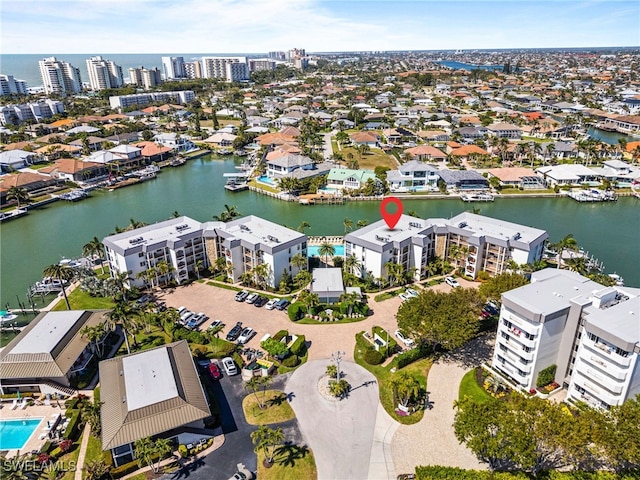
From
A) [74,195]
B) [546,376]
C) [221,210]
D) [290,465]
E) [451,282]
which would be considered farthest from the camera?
[74,195]

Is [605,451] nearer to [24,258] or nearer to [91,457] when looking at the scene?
[91,457]

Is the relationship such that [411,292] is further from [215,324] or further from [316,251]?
[215,324]

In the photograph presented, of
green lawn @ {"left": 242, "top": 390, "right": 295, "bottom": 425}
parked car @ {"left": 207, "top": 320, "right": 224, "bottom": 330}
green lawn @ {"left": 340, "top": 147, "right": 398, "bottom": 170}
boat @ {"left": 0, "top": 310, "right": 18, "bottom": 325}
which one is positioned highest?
green lawn @ {"left": 340, "top": 147, "right": 398, "bottom": 170}

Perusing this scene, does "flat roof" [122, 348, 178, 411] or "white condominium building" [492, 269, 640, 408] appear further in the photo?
"flat roof" [122, 348, 178, 411]

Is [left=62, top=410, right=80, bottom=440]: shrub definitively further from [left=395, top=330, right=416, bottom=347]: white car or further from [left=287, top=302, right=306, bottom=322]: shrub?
[left=395, top=330, right=416, bottom=347]: white car

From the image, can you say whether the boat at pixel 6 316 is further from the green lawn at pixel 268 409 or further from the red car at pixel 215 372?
the green lawn at pixel 268 409

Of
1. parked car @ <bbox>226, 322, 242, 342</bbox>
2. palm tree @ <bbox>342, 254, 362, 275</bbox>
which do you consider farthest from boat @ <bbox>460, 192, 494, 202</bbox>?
parked car @ <bbox>226, 322, 242, 342</bbox>

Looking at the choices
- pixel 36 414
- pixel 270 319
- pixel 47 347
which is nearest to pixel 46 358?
pixel 47 347

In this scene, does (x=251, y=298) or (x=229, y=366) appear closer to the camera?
(x=229, y=366)
